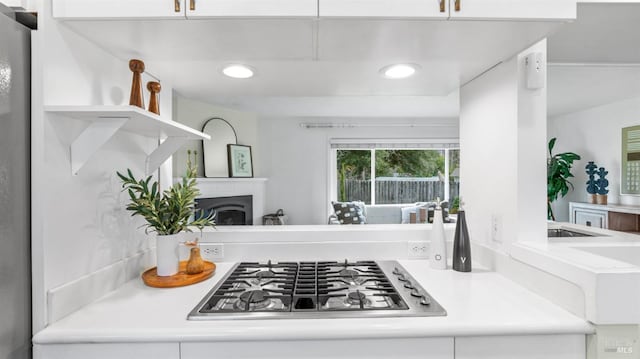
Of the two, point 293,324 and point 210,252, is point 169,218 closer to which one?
point 210,252

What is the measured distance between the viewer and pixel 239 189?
14.1 feet

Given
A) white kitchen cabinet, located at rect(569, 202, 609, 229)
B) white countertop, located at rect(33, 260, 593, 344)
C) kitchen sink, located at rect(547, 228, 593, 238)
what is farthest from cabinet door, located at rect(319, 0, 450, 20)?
white kitchen cabinet, located at rect(569, 202, 609, 229)

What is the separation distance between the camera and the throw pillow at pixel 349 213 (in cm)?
449

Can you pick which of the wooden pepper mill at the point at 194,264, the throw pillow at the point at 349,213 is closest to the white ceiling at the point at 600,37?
the wooden pepper mill at the point at 194,264

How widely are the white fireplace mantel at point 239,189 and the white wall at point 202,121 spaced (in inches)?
6.7

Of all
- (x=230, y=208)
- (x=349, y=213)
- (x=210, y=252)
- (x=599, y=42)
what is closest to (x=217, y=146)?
(x=230, y=208)

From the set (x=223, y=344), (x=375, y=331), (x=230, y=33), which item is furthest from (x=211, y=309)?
(x=230, y=33)

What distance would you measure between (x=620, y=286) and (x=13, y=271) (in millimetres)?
1614

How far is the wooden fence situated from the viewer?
5.30 meters

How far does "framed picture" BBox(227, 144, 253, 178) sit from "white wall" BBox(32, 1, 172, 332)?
299cm

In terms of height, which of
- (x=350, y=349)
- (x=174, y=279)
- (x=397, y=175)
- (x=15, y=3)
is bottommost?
(x=350, y=349)

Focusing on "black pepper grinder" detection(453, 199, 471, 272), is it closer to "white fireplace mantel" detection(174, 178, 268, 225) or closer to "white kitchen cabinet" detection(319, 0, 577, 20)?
"white kitchen cabinet" detection(319, 0, 577, 20)

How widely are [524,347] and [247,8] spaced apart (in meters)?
1.24

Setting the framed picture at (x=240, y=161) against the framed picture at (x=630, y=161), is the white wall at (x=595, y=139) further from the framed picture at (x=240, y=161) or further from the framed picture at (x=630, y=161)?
the framed picture at (x=240, y=161)
